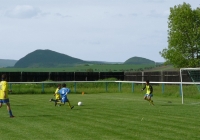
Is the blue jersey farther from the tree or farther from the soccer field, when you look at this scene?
the tree

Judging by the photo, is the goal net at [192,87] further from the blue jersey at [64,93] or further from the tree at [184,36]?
the tree at [184,36]

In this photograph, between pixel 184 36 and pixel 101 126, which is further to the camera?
pixel 184 36

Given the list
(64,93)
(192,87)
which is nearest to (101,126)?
(64,93)

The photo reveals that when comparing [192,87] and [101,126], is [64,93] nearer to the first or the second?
[101,126]

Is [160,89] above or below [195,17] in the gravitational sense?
below

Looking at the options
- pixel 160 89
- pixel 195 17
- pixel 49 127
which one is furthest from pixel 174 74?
pixel 49 127

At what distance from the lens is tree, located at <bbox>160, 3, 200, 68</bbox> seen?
67188mm

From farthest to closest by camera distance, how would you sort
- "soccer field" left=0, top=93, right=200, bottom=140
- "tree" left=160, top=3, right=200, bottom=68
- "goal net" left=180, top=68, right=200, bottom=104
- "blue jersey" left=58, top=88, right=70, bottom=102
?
"tree" left=160, top=3, right=200, bottom=68
"goal net" left=180, top=68, right=200, bottom=104
"blue jersey" left=58, top=88, right=70, bottom=102
"soccer field" left=0, top=93, right=200, bottom=140

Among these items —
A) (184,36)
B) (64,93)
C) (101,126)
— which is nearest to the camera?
(101,126)

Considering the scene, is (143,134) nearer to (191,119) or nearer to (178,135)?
(178,135)

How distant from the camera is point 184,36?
222 ft

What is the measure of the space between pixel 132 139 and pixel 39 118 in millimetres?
7215

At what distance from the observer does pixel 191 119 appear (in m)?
21.4

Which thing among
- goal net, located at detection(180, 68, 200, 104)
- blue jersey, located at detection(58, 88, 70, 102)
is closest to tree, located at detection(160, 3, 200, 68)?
goal net, located at detection(180, 68, 200, 104)
